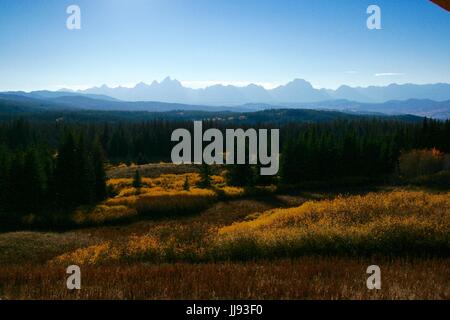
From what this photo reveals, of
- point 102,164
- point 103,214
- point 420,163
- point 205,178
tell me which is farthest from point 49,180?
point 420,163

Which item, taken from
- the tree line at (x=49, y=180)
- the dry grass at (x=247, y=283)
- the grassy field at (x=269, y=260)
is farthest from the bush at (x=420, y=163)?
the dry grass at (x=247, y=283)

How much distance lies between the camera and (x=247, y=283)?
8844 millimetres

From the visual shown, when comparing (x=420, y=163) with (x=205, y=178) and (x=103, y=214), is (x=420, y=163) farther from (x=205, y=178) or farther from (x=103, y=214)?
(x=103, y=214)

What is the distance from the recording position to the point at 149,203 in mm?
47906

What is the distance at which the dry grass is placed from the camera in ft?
25.4

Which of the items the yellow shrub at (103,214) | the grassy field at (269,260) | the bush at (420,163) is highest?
the grassy field at (269,260)

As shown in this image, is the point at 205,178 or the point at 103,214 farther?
the point at 205,178

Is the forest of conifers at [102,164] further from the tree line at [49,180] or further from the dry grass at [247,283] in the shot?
the dry grass at [247,283]

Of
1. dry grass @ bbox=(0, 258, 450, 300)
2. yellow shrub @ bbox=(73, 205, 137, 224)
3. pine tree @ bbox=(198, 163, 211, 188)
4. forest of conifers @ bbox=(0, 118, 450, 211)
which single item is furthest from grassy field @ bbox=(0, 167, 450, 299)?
pine tree @ bbox=(198, 163, 211, 188)

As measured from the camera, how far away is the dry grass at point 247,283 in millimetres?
7738

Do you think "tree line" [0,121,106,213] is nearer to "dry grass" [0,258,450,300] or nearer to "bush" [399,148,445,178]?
"dry grass" [0,258,450,300]

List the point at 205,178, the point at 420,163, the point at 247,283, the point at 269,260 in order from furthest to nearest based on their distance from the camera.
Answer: the point at 420,163, the point at 205,178, the point at 269,260, the point at 247,283

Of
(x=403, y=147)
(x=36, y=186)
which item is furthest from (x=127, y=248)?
(x=403, y=147)

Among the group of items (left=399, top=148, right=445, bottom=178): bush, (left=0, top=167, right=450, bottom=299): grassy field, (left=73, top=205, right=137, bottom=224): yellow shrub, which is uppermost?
(left=0, top=167, right=450, bottom=299): grassy field
